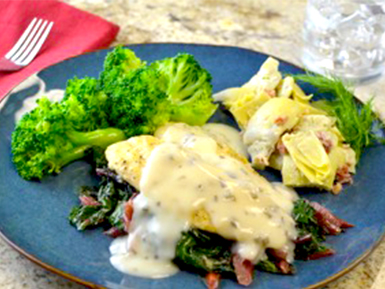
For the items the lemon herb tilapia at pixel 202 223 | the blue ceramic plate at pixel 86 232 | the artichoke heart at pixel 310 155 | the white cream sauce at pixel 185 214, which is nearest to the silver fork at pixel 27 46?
the blue ceramic plate at pixel 86 232

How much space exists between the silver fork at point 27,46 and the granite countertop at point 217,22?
45 centimetres

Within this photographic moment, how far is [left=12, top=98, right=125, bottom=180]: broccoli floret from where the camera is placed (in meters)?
2.46

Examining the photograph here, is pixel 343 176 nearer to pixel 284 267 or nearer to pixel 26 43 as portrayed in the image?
pixel 284 267

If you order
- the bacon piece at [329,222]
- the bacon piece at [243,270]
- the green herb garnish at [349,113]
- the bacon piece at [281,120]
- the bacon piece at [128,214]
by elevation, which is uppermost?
the bacon piece at [128,214]

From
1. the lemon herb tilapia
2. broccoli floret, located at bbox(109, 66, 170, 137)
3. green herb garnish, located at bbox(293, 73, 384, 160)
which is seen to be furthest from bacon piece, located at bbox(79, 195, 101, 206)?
green herb garnish, located at bbox(293, 73, 384, 160)

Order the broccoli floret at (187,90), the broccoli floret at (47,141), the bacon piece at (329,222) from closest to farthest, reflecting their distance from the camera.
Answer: the bacon piece at (329,222) < the broccoli floret at (47,141) < the broccoli floret at (187,90)

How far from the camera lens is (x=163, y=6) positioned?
13.5 feet

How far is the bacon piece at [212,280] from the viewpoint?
202cm

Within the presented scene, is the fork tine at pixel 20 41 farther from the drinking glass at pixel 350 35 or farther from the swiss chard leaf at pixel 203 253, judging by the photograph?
the swiss chard leaf at pixel 203 253

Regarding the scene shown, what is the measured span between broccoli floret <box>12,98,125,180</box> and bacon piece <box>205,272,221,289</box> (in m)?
0.77

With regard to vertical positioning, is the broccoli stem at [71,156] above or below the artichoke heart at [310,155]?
above

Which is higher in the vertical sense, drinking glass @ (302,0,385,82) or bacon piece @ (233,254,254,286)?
bacon piece @ (233,254,254,286)

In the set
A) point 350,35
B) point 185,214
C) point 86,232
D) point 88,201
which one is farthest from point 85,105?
point 350,35

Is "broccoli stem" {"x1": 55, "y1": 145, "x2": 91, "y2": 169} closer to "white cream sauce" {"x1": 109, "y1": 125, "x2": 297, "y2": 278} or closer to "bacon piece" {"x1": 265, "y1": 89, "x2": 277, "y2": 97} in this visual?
"white cream sauce" {"x1": 109, "y1": 125, "x2": 297, "y2": 278}
